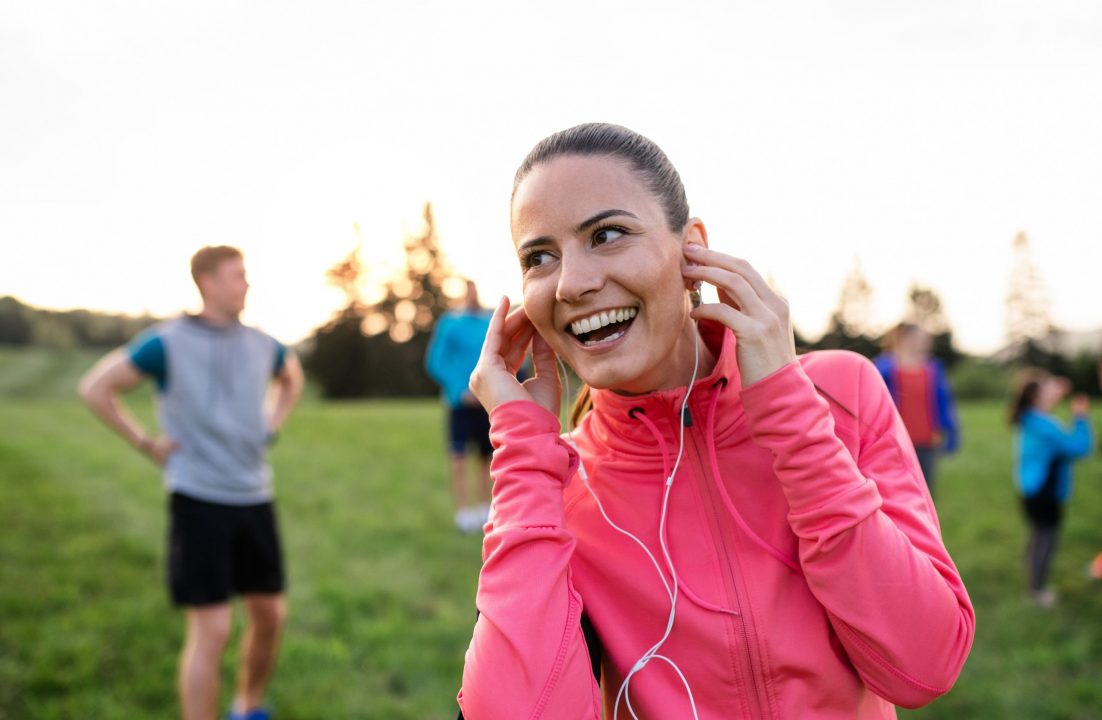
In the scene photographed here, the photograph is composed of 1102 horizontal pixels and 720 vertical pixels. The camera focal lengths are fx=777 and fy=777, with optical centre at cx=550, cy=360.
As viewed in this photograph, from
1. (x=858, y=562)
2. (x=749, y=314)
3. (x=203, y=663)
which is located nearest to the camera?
(x=858, y=562)

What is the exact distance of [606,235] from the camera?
1.65m

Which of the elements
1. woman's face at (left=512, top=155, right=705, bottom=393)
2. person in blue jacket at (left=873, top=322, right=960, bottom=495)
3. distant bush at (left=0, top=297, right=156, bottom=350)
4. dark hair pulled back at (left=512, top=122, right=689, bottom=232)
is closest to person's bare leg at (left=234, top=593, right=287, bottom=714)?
woman's face at (left=512, top=155, right=705, bottom=393)

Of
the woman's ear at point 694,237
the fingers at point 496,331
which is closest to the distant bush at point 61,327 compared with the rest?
the fingers at point 496,331

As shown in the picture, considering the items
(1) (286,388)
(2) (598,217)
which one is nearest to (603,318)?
(2) (598,217)

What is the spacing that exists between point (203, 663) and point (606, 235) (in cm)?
326

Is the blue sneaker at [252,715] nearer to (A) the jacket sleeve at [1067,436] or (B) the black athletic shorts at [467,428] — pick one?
(B) the black athletic shorts at [467,428]

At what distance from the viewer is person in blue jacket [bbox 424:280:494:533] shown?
7574 mm

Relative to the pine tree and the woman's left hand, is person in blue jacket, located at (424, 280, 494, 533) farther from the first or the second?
the pine tree

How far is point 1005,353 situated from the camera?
54.8m

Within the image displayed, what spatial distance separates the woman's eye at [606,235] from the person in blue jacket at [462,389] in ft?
19.3

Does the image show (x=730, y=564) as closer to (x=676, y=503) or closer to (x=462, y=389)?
(x=676, y=503)

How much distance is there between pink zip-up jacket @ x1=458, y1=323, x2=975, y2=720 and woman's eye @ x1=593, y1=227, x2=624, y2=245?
348mm

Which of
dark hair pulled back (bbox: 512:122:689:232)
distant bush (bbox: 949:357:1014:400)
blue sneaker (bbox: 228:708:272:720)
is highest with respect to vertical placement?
dark hair pulled back (bbox: 512:122:689:232)

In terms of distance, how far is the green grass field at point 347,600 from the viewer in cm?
437
